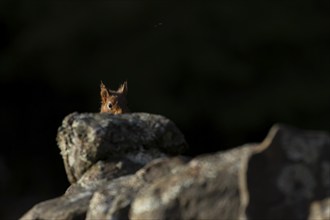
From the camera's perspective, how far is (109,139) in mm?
7145

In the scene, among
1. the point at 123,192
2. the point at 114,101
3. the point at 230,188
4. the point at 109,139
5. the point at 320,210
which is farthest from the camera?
the point at 114,101

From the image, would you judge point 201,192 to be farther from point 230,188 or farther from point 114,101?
point 114,101

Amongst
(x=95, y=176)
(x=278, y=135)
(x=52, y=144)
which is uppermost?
(x=278, y=135)

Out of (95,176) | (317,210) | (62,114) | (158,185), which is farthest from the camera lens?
(62,114)

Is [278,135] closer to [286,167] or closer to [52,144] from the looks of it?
[286,167]

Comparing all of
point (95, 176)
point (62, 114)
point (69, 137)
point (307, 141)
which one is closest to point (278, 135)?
point (307, 141)

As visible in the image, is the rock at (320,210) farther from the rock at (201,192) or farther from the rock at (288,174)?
the rock at (201,192)

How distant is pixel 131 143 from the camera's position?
24.1 feet

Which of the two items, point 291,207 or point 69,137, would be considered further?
point 69,137

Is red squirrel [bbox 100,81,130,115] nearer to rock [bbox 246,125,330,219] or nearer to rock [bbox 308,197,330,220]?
rock [bbox 246,125,330,219]

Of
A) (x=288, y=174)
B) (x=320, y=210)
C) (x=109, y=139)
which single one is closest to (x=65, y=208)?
(x=109, y=139)

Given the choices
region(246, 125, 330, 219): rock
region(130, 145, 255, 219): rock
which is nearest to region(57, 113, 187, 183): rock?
region(130, 145, 255, 219): rock

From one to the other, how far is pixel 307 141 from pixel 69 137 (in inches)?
122

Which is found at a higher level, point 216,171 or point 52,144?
point 216,171
